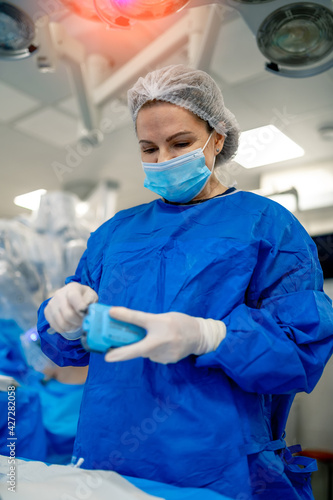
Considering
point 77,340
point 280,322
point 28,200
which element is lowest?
point 28,200

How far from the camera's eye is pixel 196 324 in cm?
86

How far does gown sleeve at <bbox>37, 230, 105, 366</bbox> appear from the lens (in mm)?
1144

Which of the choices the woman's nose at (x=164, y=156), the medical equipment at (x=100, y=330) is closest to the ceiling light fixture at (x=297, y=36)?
the woman's nose at (x=164, y=156)

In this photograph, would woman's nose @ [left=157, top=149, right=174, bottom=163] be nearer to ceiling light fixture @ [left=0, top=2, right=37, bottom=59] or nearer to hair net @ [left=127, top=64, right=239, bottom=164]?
hair net @ [left=127, top=64, right=239, bottom=164]

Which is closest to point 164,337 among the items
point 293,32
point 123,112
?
point 293,32

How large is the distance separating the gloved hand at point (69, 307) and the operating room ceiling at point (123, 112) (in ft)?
4.19

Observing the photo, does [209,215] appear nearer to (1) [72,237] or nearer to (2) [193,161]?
(2) [193,161]

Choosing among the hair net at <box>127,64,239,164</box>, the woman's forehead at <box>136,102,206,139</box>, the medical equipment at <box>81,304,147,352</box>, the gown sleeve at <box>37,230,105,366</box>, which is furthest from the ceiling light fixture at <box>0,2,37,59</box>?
Result: the medical equipment at <box>81,304,147,352</box>

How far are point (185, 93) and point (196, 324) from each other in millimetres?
Answer: 609

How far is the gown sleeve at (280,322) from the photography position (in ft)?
2.85

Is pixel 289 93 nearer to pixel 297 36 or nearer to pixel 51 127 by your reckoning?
pixel 297 36

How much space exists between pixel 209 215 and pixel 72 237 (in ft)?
5.26

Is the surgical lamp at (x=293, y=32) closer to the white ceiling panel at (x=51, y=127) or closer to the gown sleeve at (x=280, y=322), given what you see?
the gown sleeve at (x=280, y=322)

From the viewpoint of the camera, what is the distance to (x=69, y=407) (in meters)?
2.16
